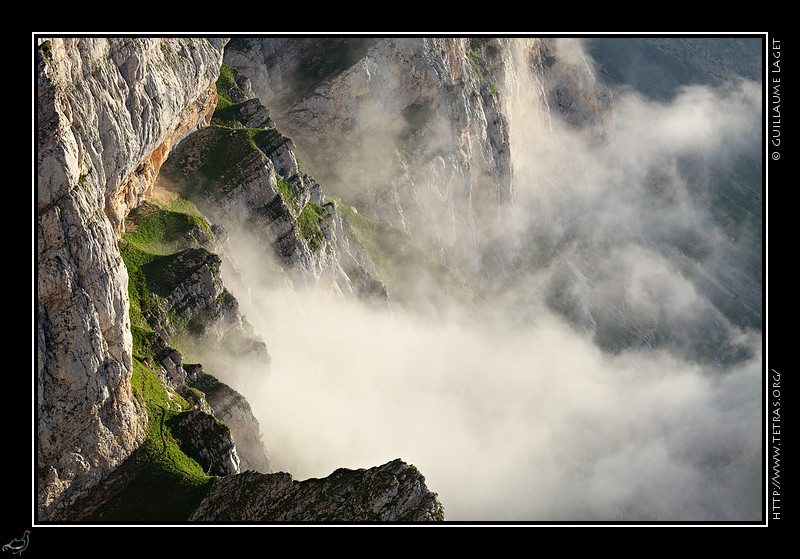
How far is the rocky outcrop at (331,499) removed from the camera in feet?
111

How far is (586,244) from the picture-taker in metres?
163

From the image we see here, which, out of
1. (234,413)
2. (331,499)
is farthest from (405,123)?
(331,499)

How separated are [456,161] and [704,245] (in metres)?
110

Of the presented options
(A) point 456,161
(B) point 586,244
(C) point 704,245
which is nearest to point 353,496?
(A) point 456,161

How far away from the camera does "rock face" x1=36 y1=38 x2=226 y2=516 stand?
1258 inches

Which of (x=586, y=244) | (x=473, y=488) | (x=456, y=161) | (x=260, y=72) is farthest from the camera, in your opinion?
(x=586, y=244)

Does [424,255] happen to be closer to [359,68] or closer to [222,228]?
[359,68]

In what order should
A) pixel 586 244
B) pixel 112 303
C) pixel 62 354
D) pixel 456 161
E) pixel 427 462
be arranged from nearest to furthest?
pixel 62 354
pixel 112 303
pixel 427 462
pixel 456 161
pixel 586 244

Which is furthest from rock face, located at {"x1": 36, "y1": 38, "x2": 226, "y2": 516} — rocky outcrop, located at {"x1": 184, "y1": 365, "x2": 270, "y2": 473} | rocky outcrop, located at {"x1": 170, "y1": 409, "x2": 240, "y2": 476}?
rocky outcrop, located at {"x1": 184, "y1": 365, "x2": 270, "y2": 473}
